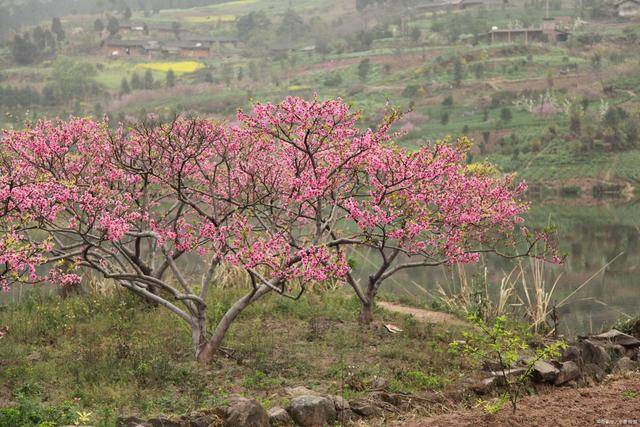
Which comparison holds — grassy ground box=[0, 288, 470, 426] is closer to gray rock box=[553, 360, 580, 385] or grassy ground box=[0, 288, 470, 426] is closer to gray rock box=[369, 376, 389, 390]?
gray rock box=[369, 376, 389, 390]

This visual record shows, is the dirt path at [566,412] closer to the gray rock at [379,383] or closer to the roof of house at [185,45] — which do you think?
the gray rock at [379,383]

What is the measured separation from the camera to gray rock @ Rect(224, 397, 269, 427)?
8.31 meters

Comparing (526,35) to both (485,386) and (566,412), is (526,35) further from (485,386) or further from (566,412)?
(566,412)

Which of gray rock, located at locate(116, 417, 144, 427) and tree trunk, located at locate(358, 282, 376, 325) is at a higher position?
gray rock, located at locate(116, 417, 144, 427)

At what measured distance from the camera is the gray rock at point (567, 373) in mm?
10094

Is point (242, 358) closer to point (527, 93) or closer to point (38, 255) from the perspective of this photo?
point (38, 255)

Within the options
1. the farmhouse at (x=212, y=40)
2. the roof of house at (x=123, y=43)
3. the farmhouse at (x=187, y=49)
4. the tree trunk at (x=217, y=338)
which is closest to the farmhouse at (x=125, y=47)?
the roof of house at (x=123, y=43)

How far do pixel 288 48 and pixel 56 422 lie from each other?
11205cm

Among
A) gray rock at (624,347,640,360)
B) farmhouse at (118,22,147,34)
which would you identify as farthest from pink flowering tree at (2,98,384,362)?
farmhouse at (118,22,147,34)

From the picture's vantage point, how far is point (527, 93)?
222 feet

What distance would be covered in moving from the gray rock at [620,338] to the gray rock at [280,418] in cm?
594

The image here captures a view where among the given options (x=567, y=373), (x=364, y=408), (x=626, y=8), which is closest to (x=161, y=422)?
(x=364, y=408)

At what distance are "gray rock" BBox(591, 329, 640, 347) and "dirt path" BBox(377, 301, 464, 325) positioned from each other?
3251 millimetres

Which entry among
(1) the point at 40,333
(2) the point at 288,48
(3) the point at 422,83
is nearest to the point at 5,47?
(2) the point at 288,48
